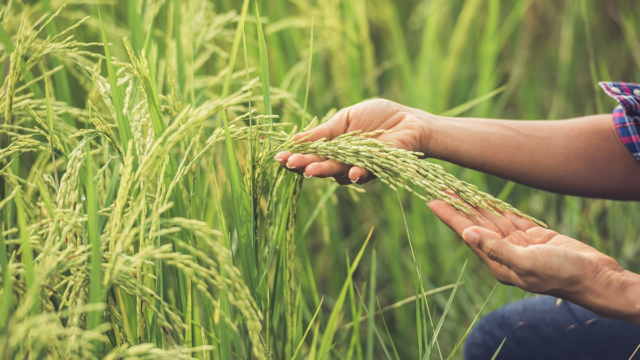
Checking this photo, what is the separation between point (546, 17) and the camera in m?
3.46

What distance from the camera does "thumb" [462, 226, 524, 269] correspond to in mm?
1111

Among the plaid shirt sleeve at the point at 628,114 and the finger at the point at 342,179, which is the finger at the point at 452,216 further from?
the plaid shirt sleeve at the point at 628,114

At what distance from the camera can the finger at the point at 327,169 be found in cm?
116

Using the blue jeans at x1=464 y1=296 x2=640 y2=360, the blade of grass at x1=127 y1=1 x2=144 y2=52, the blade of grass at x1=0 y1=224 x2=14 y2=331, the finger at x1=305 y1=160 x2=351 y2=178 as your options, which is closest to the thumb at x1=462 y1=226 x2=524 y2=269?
the finger at x1=305 y1=160 x2=351 y2=178

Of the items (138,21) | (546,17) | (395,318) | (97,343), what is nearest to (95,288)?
(97,343)

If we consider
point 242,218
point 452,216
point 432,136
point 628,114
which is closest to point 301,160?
point 242,218

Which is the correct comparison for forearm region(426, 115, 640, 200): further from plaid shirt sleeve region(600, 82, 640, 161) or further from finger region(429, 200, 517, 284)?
finger region(429, 200, 517, 284)

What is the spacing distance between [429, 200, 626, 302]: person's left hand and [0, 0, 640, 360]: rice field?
0.07 m

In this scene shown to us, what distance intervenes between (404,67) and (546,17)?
1.39 meters

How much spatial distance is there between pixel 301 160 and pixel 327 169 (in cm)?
8

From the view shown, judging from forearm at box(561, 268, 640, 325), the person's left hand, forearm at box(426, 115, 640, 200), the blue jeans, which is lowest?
the blue jeans

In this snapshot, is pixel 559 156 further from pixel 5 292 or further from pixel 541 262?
pixel 5 292

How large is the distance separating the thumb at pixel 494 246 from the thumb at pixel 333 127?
39 cm

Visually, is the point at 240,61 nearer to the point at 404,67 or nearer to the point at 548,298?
the point at 404,67
